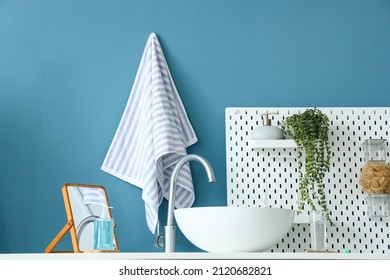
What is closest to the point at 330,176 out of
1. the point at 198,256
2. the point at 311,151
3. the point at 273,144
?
the point at 311,151

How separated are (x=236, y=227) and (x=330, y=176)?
700 mm

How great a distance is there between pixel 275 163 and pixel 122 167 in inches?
24.8

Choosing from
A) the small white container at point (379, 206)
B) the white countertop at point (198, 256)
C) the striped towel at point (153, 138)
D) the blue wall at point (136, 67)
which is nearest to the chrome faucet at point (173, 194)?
the striped towel at point (153, 138)

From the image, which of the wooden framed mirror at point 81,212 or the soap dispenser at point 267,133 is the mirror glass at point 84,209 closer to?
the wooden framed mirror at point 81,212

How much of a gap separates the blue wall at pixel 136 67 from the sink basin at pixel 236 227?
46 cm

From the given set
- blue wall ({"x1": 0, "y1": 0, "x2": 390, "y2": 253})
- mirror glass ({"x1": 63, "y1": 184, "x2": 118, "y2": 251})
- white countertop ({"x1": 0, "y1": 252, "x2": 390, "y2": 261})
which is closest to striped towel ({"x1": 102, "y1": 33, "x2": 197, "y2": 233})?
blue wall ({"x1": 0, "y1": 0, "x2": 390, "y2": 253})

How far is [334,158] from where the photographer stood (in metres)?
2.60

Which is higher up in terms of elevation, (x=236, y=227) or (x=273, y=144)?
(x=273, y=144)

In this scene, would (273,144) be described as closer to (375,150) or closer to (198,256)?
(375,150)

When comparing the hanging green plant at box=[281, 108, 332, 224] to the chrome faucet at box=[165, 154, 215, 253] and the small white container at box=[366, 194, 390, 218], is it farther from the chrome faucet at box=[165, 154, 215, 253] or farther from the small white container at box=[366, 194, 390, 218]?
the chrome faucet at box=[165, 154, 215, 253]

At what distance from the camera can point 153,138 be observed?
2.54 metres

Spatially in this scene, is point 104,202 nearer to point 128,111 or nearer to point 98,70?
point 128,111

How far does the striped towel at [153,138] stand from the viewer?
8.19 feet

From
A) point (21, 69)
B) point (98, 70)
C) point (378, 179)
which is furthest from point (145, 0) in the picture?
point (378, 179)
